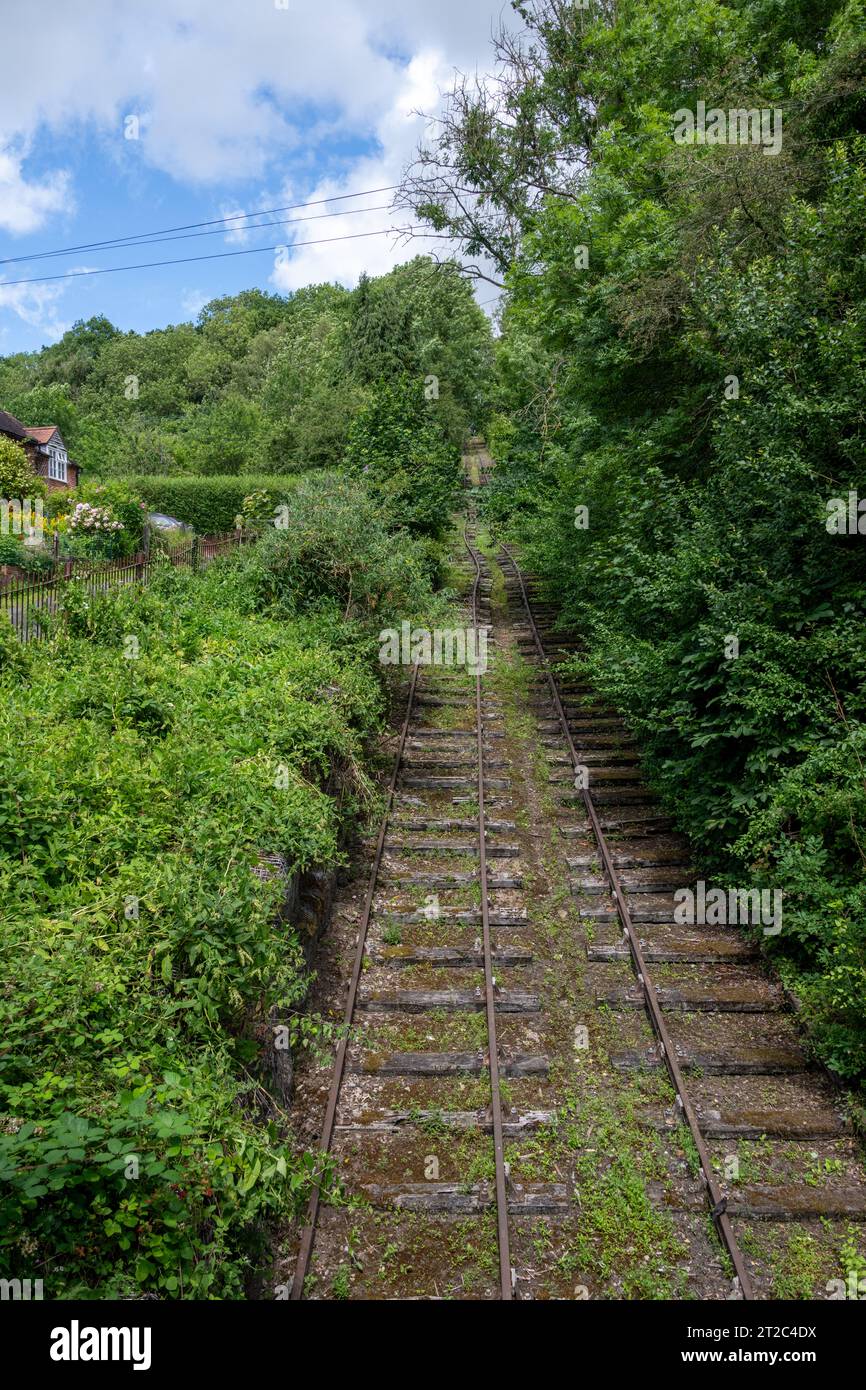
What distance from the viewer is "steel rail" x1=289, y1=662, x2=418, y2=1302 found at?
496cm

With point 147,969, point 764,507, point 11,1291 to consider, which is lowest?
point 11,1291

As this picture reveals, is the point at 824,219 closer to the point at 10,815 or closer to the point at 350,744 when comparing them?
the point at 350,744

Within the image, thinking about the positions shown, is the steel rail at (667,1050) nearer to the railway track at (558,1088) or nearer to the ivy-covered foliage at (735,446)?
the railway track at (558,1088)

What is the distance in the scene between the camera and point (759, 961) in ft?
25.7

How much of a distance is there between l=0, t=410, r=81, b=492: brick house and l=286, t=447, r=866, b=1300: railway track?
36423 millimetres

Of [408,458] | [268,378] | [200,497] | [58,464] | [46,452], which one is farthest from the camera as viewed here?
[268,378]

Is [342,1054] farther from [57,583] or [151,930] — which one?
[57,583]

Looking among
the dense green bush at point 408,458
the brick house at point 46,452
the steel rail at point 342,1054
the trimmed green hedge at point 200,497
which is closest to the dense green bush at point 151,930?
the steel rail at point 342,1054

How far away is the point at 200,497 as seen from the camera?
111 feet

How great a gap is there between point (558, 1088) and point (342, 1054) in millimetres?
1762

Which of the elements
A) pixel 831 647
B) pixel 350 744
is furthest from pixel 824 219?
pixel 350 744

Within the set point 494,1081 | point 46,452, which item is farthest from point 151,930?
point 46,452
